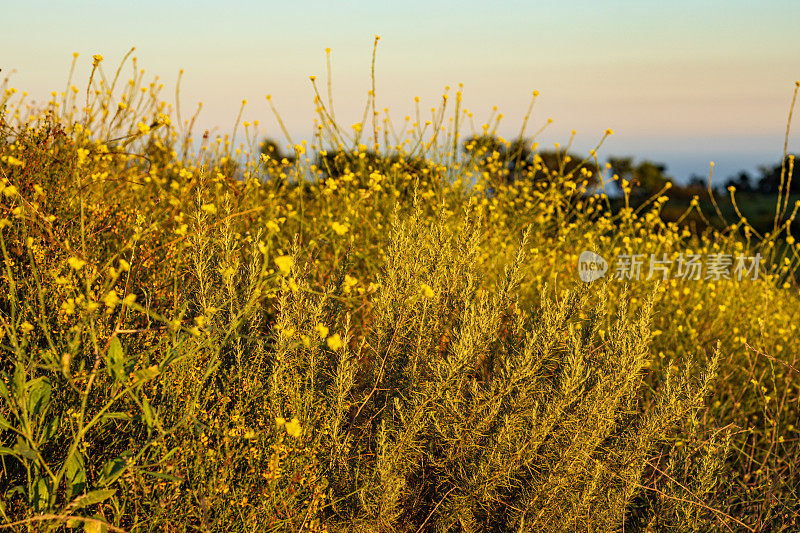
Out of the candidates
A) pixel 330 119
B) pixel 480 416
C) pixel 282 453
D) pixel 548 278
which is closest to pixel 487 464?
pixel 480 416

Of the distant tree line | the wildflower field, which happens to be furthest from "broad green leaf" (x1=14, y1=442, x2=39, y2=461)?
the distant tree line

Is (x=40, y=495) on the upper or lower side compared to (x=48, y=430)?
lower

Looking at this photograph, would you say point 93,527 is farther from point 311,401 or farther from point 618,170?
point 618,170

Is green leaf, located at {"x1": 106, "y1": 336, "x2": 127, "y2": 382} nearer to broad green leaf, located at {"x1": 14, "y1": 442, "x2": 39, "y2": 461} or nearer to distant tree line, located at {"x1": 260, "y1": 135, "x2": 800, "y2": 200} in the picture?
broad green leaf, located at {"x1": 14, "y1": 442, "x2": 39, "y2": 461}

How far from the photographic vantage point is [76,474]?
6.39 ft

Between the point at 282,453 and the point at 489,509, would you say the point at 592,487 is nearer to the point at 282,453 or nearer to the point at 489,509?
the point at 489,509

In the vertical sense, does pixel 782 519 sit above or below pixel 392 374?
below

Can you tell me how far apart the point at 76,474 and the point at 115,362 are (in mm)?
343

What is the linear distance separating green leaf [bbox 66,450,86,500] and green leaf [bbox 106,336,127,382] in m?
0.25

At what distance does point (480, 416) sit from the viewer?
235cm

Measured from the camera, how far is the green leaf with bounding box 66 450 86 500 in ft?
6.29

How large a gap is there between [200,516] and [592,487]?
1.32m

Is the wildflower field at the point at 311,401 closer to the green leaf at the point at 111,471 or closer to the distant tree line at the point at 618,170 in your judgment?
the green leaf at the point at 111,471

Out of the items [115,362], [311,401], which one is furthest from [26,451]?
[311,401]
